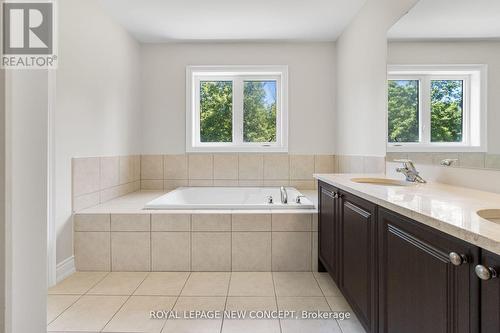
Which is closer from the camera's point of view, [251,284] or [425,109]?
[425,109]

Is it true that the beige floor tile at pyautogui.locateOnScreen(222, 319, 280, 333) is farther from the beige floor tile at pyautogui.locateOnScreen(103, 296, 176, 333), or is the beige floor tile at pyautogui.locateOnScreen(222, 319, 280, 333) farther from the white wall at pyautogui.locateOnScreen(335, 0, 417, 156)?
the white wall at pyautogui.locateOnScreen(335, 0, 417, 156)

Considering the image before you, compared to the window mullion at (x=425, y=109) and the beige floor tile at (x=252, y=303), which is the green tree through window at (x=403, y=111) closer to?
the window mullion at (x=425, y=109)

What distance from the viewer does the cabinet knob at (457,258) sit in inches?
31.2

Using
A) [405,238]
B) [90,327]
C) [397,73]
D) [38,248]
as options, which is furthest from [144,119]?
[405,238]

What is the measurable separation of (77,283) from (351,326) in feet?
6.09

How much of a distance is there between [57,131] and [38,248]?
1.63 m

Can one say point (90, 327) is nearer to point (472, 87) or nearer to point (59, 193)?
point (59, 193)

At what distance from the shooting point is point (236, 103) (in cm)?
377

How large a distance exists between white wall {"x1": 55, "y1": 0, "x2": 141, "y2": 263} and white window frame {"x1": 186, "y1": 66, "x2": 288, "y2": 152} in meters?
0.64

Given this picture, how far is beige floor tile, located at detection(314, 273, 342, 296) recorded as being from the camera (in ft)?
6.71

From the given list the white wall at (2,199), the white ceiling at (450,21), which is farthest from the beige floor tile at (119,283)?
the white ceiling at (450,21)

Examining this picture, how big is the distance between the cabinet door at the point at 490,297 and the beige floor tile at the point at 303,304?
47.8 inches

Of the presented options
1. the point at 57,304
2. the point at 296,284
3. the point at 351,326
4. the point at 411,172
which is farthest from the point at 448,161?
the point at 57,304

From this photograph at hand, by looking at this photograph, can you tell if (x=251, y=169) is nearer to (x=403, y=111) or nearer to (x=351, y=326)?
(x=403, y=111)
